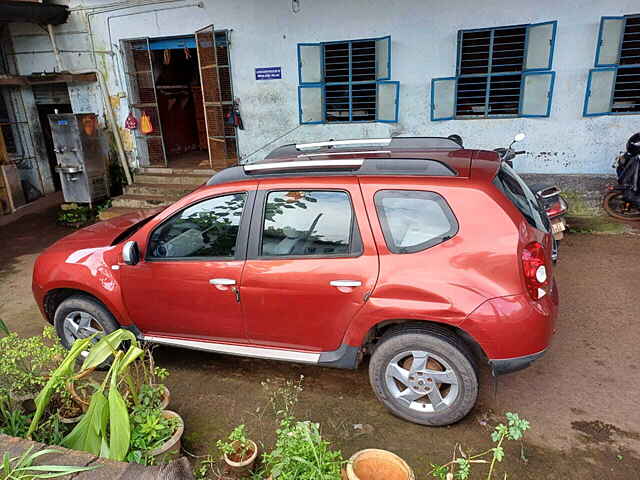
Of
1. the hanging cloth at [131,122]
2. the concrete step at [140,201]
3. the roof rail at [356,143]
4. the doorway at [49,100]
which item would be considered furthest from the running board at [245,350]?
the doorway at [49,100]

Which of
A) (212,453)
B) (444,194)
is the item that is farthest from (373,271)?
(212,453)

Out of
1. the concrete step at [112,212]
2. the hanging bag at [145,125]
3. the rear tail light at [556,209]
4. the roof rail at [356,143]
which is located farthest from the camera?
the hanging bag at [145,125]

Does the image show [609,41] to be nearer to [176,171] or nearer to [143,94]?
[176,171]

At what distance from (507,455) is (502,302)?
95 cm

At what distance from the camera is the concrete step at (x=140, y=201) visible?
27.2ft

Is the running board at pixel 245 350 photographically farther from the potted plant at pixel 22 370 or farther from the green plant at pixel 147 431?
the potted plant at pixel 22 370

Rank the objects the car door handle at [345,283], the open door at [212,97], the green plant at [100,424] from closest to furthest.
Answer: the green plant at [100,424]
the car door handle at [345,283]
the open door at [212,97]

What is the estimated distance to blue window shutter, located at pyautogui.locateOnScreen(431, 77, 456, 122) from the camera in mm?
7020

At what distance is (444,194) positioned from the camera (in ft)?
8.68

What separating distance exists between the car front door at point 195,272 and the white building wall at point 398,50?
5.04 m

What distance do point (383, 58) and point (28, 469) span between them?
23.3 ft

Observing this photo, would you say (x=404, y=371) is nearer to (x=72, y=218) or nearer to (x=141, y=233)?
(x=141, y=233)

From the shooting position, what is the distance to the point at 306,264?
2891 mm

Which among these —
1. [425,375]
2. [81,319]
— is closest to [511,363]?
[425,375]
